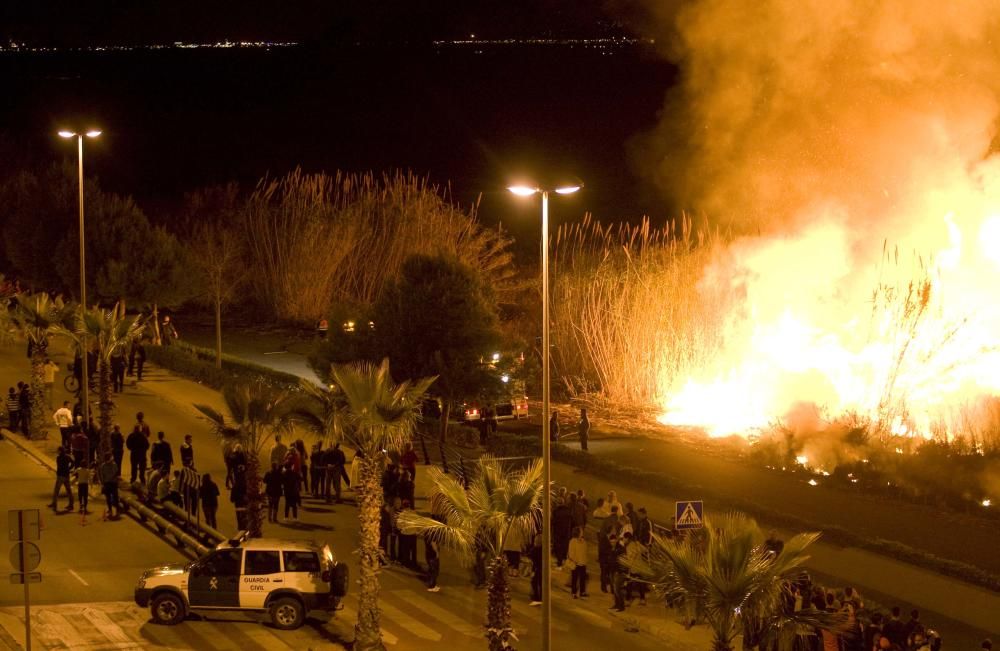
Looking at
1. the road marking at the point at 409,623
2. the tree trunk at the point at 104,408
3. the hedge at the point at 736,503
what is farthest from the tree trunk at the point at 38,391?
the road marking at the point at 409,623

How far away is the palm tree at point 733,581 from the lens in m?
12.0

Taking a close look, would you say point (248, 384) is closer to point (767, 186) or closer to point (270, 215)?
point (767, 186)

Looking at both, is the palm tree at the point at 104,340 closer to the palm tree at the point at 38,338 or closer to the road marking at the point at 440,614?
the palm tree at the point at 38,338

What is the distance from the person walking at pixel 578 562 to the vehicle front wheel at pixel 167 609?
5.68m

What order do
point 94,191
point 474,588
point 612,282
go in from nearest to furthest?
point 474,588
point 612,282
point 94,191

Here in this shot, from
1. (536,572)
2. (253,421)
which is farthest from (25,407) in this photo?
(536,572)

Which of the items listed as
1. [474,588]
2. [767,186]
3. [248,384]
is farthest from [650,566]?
[767,186]

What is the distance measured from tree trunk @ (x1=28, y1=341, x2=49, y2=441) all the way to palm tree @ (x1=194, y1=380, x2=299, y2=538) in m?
10.8

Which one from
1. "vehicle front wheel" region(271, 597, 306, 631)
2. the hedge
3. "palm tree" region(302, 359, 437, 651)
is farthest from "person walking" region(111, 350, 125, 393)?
"palm tree" region(302, 359, 437, 651)

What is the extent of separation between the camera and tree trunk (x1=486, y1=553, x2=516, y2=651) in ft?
47.5

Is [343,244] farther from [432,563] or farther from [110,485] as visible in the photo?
[432,563]

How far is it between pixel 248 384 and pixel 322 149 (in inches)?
4331

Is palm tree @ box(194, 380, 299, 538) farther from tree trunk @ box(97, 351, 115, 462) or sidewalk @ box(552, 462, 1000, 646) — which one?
tree trunk @ box(97, 351, 115, 462)

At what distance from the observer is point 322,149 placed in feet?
416
